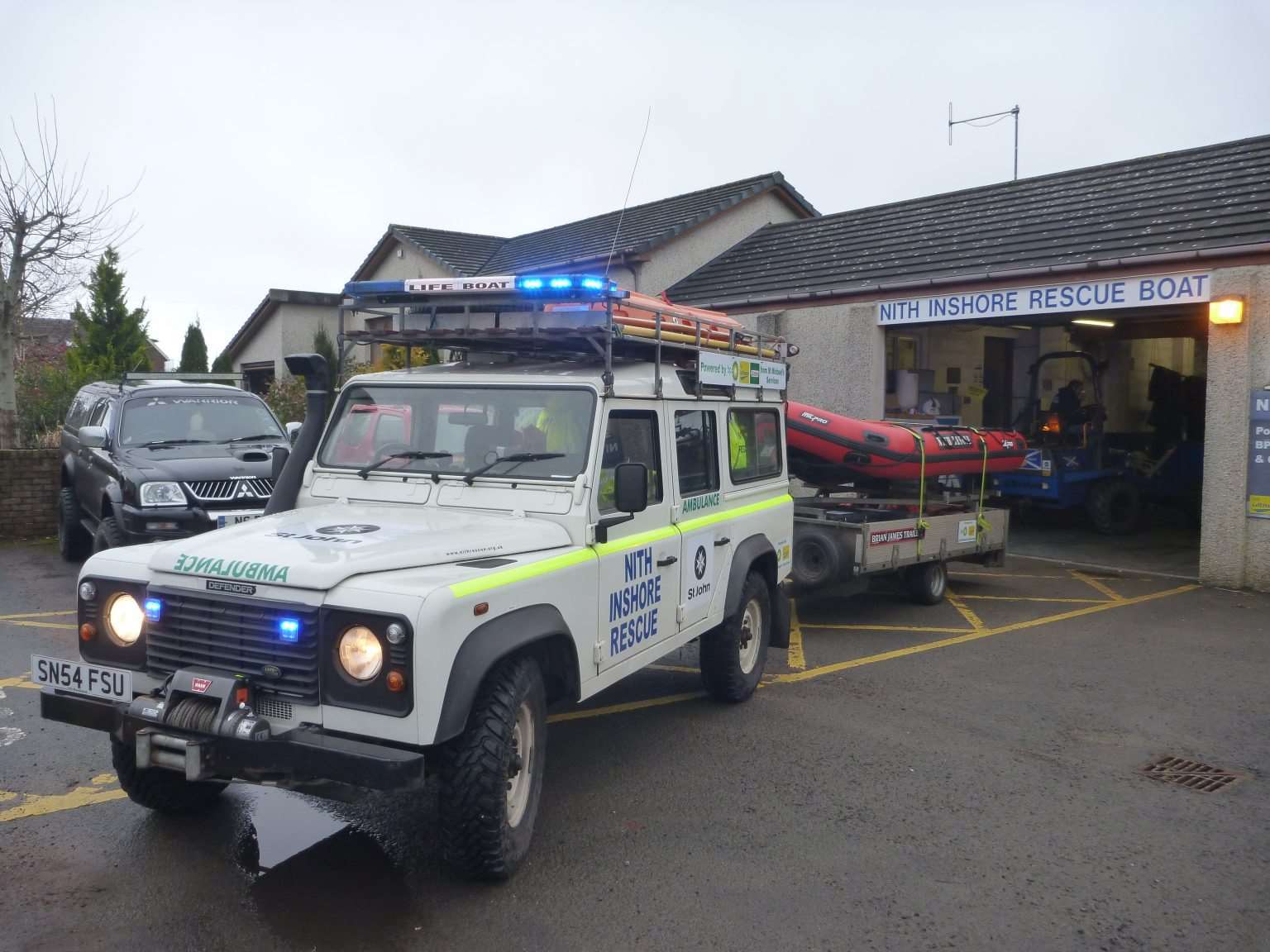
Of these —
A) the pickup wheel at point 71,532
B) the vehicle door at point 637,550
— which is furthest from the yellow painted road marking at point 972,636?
the pickup wheel at point 71,532

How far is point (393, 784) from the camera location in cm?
349

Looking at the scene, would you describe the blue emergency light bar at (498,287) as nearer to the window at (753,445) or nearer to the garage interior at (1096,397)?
the window at (753,445)

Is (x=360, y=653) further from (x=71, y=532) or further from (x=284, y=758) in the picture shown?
(x=71, y=532)

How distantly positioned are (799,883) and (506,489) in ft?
7.08

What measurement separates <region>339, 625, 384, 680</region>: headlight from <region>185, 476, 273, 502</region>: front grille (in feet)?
20.8

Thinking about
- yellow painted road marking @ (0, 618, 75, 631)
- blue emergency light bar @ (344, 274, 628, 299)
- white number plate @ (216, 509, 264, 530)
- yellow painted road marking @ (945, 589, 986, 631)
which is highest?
blue emergency light bar @ (344, 274, 628, 299)

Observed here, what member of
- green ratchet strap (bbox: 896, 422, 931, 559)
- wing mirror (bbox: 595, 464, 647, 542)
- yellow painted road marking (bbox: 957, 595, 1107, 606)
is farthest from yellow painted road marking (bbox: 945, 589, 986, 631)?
wing mirror (bbox: 595, 464, 647, 542)

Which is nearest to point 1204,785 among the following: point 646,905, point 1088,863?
point 1088,863

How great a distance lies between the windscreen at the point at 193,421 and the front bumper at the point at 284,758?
23.5ft

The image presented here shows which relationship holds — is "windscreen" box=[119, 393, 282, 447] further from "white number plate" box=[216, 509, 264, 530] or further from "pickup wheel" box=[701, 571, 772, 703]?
"pickup wheel" box=[701, 571, 772, 703]

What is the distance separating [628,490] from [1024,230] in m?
10.9

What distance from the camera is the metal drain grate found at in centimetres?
550

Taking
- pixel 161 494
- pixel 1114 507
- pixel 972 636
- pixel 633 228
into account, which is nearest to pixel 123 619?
pixel 161 494

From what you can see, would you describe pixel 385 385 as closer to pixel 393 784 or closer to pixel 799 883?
pixel 393 784
